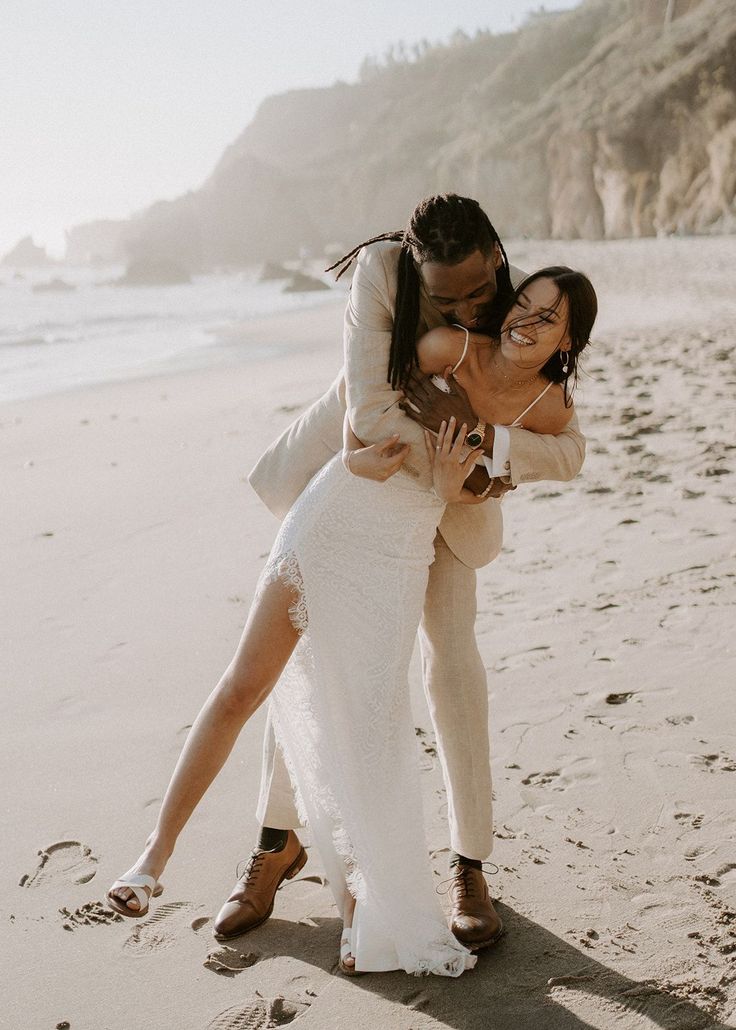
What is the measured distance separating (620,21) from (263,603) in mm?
86789

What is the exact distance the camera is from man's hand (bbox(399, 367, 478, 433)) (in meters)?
2.08

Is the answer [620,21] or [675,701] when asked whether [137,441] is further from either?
[620,21]

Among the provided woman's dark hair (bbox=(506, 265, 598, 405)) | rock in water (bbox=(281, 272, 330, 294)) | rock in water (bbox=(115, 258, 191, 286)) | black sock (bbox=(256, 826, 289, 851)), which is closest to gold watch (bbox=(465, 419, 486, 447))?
woman's dark hair (bbox=(506, 265, 598, 405))

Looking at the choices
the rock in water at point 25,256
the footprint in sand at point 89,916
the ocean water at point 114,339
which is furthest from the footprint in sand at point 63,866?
the rock in water at point 25,256

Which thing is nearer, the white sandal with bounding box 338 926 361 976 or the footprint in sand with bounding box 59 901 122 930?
the white sandal with bounding box 338 926 361 976

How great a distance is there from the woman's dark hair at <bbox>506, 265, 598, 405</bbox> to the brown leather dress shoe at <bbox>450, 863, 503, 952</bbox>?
4.22 ft

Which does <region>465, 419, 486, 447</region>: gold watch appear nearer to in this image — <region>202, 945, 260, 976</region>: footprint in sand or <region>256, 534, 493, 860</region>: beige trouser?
<region>256, 534, 493, 860</region>: beige trouser

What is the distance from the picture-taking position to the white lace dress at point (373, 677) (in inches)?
83.0

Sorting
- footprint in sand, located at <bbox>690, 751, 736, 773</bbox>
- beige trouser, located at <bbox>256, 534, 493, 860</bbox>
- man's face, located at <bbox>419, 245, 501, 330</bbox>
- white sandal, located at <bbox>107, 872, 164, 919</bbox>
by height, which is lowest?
footprint in sand, located at <bbox>690, 751, 736, 773</bbox>

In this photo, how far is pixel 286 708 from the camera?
2.29m

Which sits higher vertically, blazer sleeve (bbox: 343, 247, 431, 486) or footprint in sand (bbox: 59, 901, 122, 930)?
blazer sleeve (bbox: 343, 247, 431, 486)

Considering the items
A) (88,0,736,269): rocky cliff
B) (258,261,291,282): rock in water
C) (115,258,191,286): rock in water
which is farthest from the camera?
(115,258,191,286): rock in water

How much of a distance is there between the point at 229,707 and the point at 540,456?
3.12ft

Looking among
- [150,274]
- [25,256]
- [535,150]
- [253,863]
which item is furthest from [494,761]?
[25,256]
